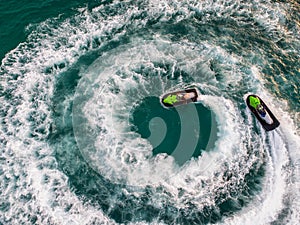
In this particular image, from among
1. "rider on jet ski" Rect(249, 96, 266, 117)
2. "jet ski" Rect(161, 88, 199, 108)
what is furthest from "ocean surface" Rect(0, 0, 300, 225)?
"rider on jet ski" Rect(249, 96, 266, 117)

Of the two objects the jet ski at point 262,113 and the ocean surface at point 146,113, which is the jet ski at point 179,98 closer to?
the ocean surface at point 146,113

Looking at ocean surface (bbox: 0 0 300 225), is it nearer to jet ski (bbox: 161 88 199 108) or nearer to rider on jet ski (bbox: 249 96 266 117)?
jet ski (bbox: 161 88 199 108)

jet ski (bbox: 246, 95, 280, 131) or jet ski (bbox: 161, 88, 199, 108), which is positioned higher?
jet ski (bbox: 161, 88, 199, 108)

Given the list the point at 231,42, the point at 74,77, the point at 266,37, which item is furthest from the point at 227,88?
the point at 74,77

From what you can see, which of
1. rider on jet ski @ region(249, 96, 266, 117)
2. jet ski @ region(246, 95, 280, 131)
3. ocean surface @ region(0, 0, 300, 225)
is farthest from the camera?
rider on jet ski @ region(249, 96, 266, 117)

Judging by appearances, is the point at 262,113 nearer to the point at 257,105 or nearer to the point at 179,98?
the point at 257,105

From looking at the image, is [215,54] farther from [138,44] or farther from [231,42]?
[138,44]
